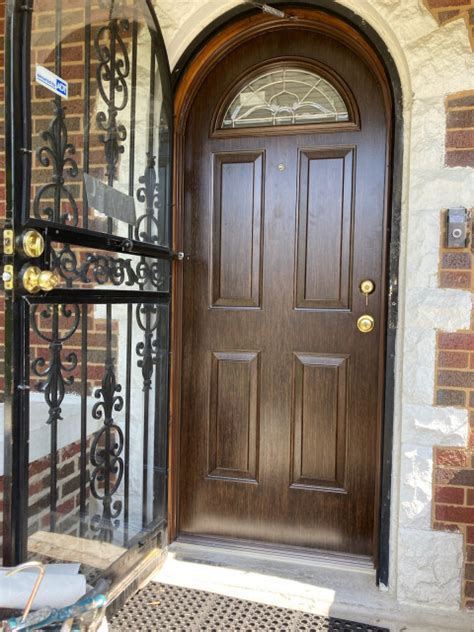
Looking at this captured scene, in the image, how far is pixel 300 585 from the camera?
7.42 ft

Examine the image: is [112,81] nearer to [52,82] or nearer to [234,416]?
[52,82]

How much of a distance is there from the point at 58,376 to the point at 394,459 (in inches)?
52.7

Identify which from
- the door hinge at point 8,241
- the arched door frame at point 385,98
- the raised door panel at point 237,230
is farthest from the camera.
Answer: the raised door panel at point 237,230

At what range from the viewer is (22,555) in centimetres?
158

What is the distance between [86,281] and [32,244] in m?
0.34

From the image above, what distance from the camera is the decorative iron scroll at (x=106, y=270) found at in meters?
1.73

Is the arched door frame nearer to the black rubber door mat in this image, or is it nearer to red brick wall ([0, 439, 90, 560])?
the black rubber door mat

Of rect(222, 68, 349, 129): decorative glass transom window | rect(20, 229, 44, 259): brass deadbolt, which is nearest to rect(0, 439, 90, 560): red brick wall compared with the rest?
rect(20, 229, 44, 259): brass deadbolt

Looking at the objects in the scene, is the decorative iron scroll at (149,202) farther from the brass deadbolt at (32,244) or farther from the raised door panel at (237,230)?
the brass deadbolt at (32,244)

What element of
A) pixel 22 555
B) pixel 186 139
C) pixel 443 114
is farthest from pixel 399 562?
pixel 186 139

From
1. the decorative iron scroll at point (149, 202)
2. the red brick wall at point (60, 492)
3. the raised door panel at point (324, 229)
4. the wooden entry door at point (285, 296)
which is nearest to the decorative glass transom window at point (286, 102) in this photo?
the wooden entry door at point (285, 296)

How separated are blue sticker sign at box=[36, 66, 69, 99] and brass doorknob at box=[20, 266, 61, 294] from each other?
570 millimetres

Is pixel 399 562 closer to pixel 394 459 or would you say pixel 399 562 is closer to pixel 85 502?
pixel 394 459

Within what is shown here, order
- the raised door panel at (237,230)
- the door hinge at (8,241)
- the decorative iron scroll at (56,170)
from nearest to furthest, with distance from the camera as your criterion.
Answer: the door hinge at (8,241) → the decorative iron scroll at (56,170) → the raised door panel at (237,230)
